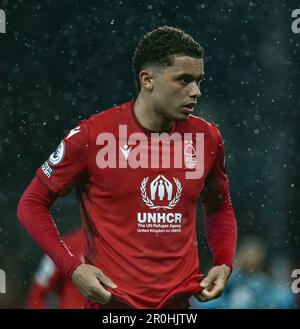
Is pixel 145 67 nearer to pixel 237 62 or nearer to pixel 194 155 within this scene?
pixel 194 155

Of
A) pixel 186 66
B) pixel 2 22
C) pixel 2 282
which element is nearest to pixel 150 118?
pixel 186 66

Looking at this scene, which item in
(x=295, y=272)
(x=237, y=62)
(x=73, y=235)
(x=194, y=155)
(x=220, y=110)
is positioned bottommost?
(x=295, y=272)

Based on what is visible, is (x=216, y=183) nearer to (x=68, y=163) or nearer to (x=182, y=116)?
(x=182, y=116)

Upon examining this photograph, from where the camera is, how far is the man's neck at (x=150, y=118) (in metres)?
2.94

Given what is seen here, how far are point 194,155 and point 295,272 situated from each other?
179cm

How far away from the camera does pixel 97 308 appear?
289 centimetres

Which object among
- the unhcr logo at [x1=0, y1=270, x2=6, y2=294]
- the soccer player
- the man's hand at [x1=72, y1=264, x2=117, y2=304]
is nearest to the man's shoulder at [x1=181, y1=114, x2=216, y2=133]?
the man's hand at [x1=72, y1=264, x2=117, y2=304]

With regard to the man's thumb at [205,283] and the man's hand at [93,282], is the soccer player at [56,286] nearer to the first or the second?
the man's hand at [93,282]

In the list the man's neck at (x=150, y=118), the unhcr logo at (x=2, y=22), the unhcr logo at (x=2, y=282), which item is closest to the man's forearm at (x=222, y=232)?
the man's neck at (x=150, y=118)

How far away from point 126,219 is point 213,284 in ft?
1.42

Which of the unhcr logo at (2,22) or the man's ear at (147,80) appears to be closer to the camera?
the man's ear at (147,80)

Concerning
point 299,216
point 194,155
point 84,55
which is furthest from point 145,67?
point 299,216

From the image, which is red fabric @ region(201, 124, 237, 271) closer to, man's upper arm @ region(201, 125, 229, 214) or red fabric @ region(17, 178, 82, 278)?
man's upper arm @ region(201, 125, 229, 214)

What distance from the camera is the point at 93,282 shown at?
268cm
